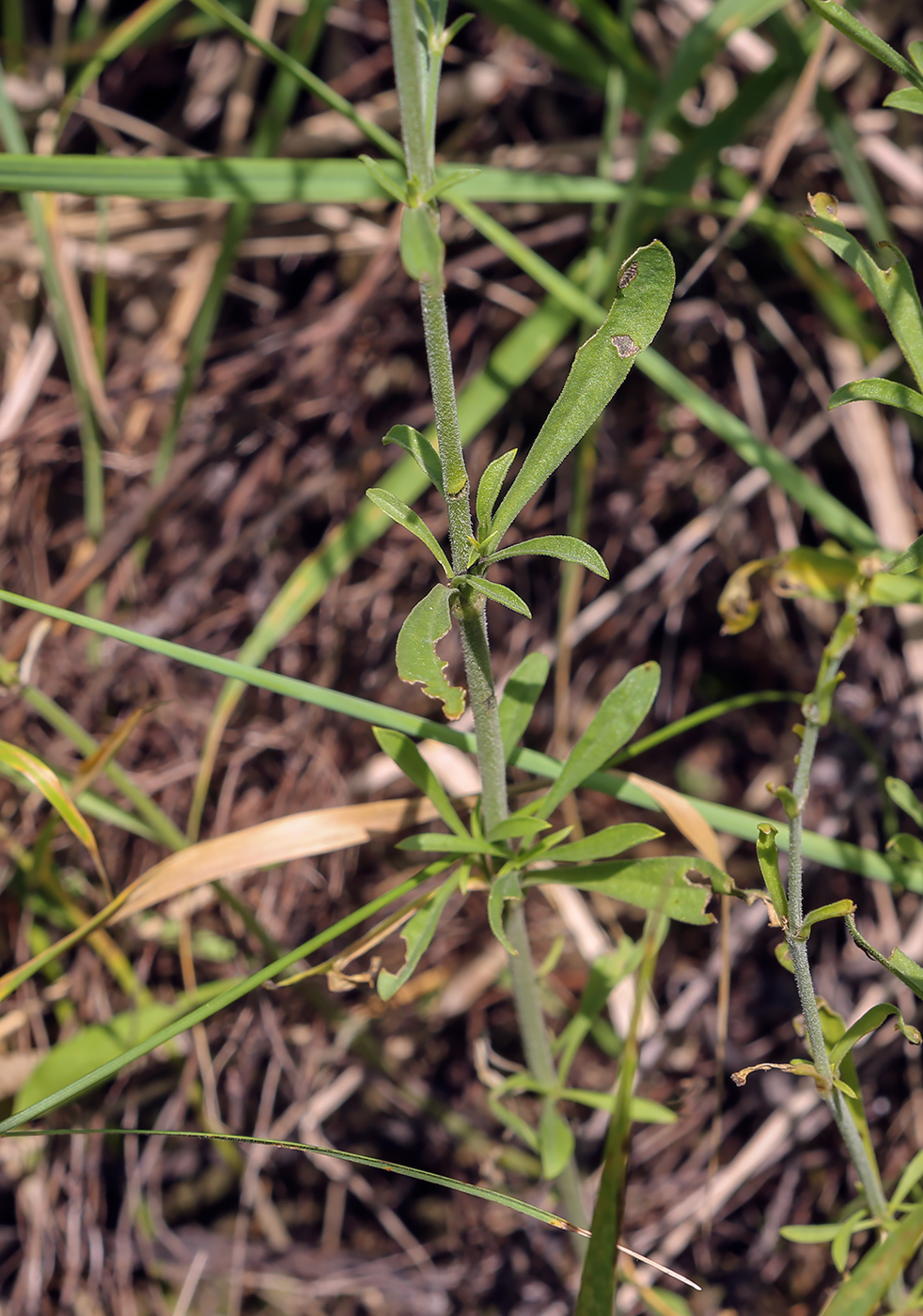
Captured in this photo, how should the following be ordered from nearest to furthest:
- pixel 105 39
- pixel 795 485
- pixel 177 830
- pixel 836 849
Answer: pixel 836 849
pixel 795 485
pixel 177 830
pixel 105 39

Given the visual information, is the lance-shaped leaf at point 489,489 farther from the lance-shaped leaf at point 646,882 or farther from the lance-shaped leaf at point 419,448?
the lance-shaped leaf at point 646,882

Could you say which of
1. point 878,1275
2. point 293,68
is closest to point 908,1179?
point 878,1275

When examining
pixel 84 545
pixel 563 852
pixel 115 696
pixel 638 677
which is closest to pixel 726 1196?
pixel 563 852

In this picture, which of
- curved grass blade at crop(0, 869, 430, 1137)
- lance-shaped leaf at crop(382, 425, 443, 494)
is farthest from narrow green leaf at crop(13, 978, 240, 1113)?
lance-shaped leaf at crop(382, 425, 443, 494)

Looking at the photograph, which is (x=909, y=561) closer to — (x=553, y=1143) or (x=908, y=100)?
(x=908, y=100)

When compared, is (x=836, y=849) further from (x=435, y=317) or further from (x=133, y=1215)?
(x=133, y=1215)

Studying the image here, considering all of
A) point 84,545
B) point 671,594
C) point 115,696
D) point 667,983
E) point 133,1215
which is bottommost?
point 133,1215

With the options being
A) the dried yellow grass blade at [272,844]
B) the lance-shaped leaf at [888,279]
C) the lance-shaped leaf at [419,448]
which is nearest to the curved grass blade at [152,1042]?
the dried yellow grass blade at [272,844]
